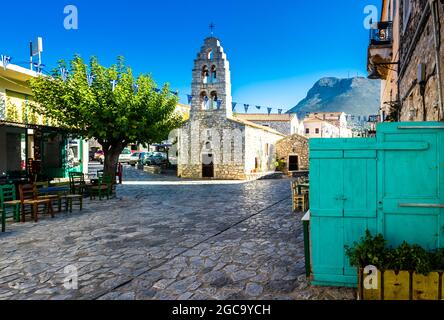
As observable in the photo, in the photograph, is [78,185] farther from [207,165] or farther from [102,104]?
[207,165]

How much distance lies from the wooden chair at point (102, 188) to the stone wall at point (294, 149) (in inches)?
744

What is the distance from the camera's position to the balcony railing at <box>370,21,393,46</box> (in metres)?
12.0

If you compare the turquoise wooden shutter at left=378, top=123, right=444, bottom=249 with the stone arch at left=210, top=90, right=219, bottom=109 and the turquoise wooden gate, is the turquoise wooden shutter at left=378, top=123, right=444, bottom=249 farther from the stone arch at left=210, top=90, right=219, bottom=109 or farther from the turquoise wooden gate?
the stone arch at left=210, top=90, right=219, bottom=109

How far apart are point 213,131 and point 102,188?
492 inches

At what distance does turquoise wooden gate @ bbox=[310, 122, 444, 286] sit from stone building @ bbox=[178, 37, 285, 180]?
1939 cm

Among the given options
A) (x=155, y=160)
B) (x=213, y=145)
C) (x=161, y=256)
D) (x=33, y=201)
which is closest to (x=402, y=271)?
(x=161, y=256)

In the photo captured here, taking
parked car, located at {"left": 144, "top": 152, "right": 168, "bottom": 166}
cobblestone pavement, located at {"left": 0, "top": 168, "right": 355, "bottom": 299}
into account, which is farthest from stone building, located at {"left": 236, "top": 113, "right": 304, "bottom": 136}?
cobblestone pavement, located at {"left": 0, "top": 168, "right": 355, "bottom": 299}

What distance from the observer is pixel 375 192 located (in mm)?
4051

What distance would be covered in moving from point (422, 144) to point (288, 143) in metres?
27.0

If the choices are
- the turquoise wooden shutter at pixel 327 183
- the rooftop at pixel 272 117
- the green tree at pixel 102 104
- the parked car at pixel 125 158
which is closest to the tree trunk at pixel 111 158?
the green tree at pixel 102 104

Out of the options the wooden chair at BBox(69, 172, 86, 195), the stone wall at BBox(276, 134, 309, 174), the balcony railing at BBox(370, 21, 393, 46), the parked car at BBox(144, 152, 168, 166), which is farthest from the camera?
the parked car at BBox(144, 152, 168, 166)

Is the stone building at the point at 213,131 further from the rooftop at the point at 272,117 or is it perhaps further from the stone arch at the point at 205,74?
the rooftop at the point at 272,117

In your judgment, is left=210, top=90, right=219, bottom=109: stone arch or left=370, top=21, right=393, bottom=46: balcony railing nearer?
left=370, top=21, right=393, bottom=46: balcony railing
